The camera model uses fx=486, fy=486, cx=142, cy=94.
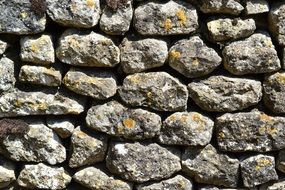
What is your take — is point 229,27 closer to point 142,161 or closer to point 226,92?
point 226,92

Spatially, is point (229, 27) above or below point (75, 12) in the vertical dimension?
above

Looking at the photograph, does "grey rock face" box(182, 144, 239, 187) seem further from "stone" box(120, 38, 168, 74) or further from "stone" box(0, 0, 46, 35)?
"stone" box(0, 0, 46, 35)

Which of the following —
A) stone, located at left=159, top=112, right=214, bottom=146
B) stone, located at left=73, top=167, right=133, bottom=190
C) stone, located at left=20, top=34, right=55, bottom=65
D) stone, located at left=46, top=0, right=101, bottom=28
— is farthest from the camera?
stone, located at left=73, top=167, right=133, bottom=190

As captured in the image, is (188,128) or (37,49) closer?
(37,49)

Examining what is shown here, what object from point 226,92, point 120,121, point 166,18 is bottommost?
point 120,121

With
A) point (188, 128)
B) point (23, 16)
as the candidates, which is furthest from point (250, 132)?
point (23, 16)

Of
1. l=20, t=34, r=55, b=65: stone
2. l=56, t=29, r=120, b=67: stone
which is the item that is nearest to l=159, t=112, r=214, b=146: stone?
l=56, t=29, r=120, b=67: stone

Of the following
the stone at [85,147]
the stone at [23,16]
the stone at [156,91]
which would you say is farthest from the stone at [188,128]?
the stone at [23,16]
